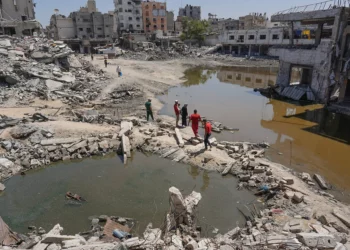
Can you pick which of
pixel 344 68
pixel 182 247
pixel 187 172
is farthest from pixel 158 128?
pixel 344 68

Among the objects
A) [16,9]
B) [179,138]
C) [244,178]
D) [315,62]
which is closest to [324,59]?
[315,62]

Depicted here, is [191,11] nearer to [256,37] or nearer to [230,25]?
[230,25]

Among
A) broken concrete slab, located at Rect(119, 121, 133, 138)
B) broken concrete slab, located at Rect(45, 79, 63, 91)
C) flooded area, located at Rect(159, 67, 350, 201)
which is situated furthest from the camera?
broken concrete slab, located at Rect(45, 79, 63, 91)

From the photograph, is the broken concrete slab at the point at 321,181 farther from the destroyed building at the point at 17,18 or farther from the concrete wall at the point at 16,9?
the concrete wall at the point at 16,9

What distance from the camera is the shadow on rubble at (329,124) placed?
45.8 ft

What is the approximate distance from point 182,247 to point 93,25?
68.2m

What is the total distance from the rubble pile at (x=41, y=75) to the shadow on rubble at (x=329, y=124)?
15.4 m

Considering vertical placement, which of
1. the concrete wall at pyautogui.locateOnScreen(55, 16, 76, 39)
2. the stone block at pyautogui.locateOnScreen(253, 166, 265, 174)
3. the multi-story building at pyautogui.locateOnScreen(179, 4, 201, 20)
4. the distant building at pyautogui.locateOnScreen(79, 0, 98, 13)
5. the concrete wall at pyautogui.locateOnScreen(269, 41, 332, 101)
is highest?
the multi-story building at pyautogui.locateOnScreen(179, 4, 201, 20)

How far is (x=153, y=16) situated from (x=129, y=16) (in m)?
6.60

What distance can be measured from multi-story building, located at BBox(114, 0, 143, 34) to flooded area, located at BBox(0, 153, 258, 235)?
67.9 metres

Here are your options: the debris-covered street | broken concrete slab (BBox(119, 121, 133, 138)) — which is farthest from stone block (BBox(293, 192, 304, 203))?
broken concrete slab (BBox(119, 121, 133, 138))

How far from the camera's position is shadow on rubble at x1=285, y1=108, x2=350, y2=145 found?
13955 mm

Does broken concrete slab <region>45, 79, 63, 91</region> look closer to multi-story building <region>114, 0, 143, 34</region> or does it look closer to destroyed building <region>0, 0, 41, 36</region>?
destroyed building <region>0, 0, 41, 36</region>

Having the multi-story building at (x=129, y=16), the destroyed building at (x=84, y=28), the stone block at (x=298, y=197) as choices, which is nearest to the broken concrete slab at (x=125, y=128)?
the stone block at (x=298, y=197)
